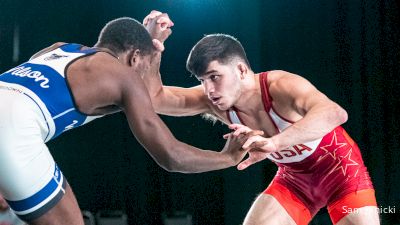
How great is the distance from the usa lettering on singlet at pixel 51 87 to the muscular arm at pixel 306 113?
104 centimetres

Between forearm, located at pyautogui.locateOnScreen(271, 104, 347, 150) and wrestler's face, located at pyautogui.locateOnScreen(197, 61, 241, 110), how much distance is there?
56 centimetres

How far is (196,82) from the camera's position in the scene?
23.0 ft

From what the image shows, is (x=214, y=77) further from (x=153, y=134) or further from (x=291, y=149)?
(x=153, y=134)

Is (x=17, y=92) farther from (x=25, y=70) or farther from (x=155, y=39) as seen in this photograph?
(x=155, y=39)

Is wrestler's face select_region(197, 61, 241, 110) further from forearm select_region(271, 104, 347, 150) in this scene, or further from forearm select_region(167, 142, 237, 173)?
forearm select_region(167, 142, 237, 173)

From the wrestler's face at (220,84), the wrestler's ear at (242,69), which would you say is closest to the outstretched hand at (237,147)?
the wrestler's face at (220,84)

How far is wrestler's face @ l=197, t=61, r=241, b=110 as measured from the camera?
3.38 meters

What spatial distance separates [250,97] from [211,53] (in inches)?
13.8

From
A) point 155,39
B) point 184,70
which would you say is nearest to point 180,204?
point 184,70

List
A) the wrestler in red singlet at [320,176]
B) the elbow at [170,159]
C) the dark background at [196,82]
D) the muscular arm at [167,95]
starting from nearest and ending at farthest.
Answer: the elbow at [170,159] < the wrestler in red singlet at [320,176] < the muscular arm at [167,95] < the dark background at [196,82]

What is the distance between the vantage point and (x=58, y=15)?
23.1ft

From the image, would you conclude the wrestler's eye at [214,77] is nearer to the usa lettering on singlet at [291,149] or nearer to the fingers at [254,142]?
the usa lettering on singlet at [291,149]

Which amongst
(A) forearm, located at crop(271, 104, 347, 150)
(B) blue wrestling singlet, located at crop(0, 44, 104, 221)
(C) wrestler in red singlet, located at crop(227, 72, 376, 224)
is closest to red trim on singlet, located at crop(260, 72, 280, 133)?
(C) wrestler in red singlet, located at crop(227, 72, 376, 224)

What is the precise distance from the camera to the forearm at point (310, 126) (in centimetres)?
293
